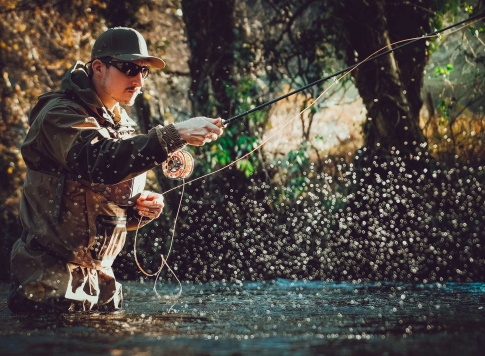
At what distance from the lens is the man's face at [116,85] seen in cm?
453

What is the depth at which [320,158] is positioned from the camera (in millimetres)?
8992

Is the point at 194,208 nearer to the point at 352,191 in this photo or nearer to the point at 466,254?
the point at 352,191

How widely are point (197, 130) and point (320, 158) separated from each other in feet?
16.0

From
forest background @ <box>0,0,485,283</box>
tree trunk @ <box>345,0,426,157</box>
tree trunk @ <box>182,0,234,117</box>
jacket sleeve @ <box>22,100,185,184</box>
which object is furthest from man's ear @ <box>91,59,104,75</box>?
tree trunk @ <box>182,0,234,117</box>

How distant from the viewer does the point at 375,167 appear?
27.5 ft

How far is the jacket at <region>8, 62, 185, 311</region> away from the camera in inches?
160

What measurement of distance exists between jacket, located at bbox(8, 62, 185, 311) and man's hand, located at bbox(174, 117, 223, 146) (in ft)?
0.15

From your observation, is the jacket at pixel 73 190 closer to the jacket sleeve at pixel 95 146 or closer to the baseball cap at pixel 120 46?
the jacket sleeve at pixel 95 146

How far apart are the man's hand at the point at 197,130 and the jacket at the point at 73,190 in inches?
1.7

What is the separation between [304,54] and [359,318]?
5.14 m

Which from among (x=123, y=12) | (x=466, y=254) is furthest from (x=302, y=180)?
(x=123, y=12)

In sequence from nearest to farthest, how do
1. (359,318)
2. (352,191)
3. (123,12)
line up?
(359,318) < (352,191) < (123,12)

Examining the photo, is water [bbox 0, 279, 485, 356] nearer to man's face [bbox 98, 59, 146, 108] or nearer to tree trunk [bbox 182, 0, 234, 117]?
man's face [bbox 98, 59, 146, 108]

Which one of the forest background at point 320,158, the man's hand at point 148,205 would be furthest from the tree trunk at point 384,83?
the man's hand at point 148,205
